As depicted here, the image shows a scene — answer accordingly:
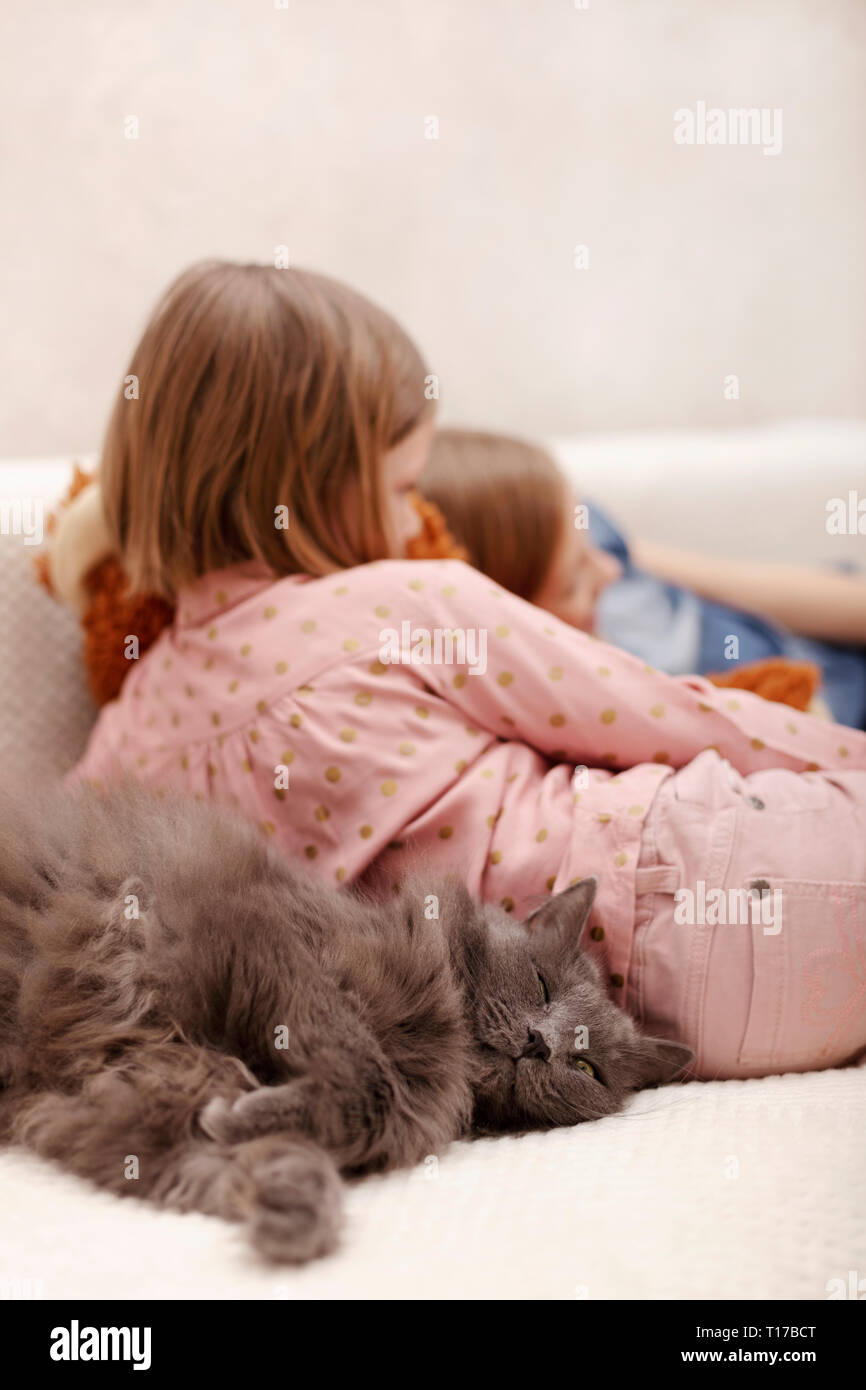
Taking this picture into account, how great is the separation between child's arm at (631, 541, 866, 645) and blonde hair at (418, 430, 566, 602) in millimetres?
352

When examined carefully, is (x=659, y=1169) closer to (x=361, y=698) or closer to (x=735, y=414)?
(x=361, y=698)

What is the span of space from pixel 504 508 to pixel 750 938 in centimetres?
91

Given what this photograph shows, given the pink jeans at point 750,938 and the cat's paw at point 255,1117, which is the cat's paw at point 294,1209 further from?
the pink jeans at point 750,938

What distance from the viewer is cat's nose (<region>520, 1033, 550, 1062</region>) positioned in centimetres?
94

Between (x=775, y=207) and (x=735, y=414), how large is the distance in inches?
18.9

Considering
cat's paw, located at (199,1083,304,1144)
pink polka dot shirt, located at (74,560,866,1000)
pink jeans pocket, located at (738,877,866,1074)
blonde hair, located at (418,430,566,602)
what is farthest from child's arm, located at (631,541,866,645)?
cat's paw, located at (199,1083,304,1144)

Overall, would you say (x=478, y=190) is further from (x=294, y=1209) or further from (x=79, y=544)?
(x=294, y=1209)

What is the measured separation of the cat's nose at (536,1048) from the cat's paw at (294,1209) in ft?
0.78

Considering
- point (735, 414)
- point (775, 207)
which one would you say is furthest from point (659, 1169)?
point (775, 207)

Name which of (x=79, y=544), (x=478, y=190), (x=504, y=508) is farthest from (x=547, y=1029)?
(x=478, y=190)

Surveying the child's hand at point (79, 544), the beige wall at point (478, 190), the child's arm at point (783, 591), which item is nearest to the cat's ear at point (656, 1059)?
the child's hand at point (79, 544)

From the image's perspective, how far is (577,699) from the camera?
1181mm

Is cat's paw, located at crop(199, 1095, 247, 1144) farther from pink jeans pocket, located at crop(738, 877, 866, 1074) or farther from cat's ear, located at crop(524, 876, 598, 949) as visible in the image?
pink jeans pocket, located at crop(738, 877, 866, 1074)

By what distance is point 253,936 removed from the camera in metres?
0.91
